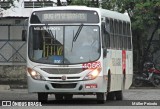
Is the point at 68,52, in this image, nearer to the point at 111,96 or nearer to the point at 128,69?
the point at 111,96

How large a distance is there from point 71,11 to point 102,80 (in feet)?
8.64

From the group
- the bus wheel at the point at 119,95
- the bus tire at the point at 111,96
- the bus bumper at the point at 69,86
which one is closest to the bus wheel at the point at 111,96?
the bus tire at the point at 111,96

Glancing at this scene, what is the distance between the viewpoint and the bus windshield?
62.1 feet

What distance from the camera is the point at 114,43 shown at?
2127 cm

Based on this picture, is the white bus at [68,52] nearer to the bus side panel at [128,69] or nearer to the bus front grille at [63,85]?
the bus front grille at [63,85]

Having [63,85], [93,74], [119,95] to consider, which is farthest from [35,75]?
[119,95]

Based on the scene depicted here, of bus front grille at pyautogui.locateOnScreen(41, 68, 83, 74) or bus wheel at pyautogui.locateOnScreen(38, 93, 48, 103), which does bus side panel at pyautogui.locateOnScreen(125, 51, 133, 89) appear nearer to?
bus wheel at pyautogui.locateOnScreen(38, 93, 48, 103)

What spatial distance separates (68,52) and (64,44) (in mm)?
303

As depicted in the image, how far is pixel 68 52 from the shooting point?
18953mm

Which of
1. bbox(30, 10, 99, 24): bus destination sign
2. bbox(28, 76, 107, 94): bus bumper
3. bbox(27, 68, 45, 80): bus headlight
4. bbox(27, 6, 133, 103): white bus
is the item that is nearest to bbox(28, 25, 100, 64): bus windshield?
bbox(27, 6, 133, 103): white bus

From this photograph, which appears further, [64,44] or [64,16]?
[64,16]

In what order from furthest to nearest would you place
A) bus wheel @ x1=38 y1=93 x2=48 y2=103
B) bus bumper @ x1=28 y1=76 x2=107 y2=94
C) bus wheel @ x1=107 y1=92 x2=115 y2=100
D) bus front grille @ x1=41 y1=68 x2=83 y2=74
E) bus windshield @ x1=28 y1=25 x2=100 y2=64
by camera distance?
bus wheel @ x1=107 y1=92 x2=115 y2=100 < bus wheel @ x1=38 y1=93 x2=48 y2=103 < bus windshield @ x1=28 y1=25 x2=100 y2=64 < bus front grille @ x1=41 y1=68 x2=83 y2=74 < bus bumper @ x1=28 y1=76 x2=107 y2=94

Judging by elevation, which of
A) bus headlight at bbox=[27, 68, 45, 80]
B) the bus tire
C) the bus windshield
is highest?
the bus windshield

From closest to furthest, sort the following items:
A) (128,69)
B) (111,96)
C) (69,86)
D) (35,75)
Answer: (69,86) → (35,75) → (111,96) → (128,69)
